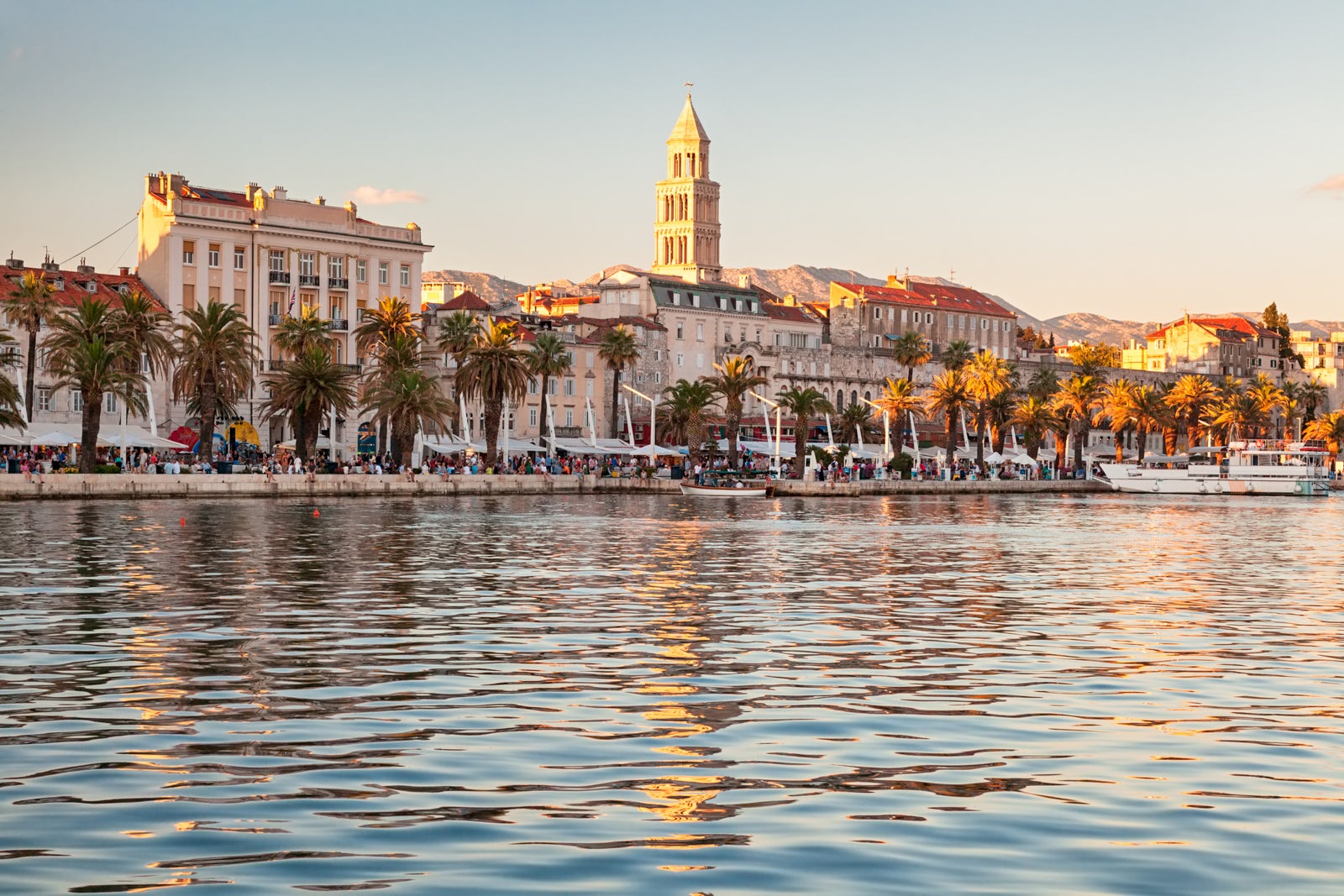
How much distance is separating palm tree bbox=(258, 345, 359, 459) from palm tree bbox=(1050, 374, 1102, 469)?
7098 centimetres

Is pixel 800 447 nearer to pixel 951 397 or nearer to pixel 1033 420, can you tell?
pixel 951 397

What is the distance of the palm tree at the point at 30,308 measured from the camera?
81.5m

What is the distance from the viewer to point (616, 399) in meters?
114

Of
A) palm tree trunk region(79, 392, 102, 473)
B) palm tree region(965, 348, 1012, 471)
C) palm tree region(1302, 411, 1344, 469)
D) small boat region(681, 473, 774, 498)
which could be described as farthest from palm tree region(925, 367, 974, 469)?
palm tree region(1302, 411, 1344, 469)

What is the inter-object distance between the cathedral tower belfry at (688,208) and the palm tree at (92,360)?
120314 mm

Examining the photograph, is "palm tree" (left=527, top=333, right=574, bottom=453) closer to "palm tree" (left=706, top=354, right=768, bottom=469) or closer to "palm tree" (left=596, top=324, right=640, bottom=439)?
"palm tree" (left=596, top=324, right=640, bottom=439)

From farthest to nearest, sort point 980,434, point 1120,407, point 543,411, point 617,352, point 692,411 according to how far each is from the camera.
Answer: point 1120,407 → point 980,434 → point 617,352 → point 692,411 → point 543,411

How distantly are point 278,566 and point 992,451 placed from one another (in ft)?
339

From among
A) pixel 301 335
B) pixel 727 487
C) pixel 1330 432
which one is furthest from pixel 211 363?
pixel 1330 432

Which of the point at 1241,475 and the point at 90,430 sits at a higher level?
the point at 90,430

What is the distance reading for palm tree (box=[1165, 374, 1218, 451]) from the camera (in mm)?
150875

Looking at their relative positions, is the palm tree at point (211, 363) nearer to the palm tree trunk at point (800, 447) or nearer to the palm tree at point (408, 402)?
the palm tree at point (408, 402)

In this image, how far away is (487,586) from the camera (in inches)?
1231

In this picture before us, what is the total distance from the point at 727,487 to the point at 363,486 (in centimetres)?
2460
